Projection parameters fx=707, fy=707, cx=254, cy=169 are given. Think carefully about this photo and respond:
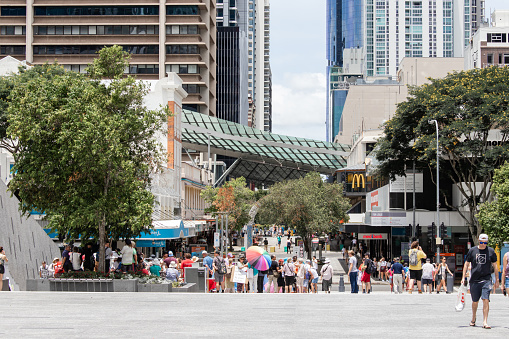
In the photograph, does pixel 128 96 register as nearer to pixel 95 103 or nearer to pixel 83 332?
pixel 95 103

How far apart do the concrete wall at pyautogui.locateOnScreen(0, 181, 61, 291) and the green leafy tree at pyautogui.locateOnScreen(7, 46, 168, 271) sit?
2.96 metres

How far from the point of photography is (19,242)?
2738cm

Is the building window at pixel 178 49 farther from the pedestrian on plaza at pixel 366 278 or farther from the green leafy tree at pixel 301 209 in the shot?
the pedestrian on plaza at pixel 366 278

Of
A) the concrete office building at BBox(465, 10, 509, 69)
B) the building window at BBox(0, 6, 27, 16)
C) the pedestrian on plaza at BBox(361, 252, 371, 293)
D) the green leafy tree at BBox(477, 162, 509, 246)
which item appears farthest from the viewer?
the concrete office building at BBox(465, 10, 509, 69)

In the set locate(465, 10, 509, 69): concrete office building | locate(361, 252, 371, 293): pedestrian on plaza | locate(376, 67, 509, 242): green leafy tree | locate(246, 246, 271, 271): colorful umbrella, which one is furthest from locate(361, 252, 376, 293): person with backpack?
locate(465, 10, 509, 69): concrete office building

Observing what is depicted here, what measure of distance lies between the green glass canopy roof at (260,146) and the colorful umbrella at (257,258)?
57.0 metres

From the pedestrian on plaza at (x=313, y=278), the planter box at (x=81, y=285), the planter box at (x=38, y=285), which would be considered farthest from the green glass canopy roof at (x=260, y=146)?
the planter box at (x=81, y=285)

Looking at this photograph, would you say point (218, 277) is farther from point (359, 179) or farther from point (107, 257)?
point (359, 179)

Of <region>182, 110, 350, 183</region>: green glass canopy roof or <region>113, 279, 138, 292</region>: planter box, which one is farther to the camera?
<region>182, 110, 350, 183</region>: green glass canopy roof

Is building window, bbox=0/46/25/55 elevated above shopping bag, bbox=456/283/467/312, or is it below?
above

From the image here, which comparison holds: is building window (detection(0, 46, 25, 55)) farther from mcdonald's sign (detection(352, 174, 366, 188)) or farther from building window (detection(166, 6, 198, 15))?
mcdonald's sign (detection(352, 174, 366, 188))

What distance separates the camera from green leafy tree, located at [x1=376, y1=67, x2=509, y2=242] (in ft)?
130

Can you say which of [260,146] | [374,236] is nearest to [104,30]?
[260,146]

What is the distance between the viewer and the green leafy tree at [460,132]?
39562mm
